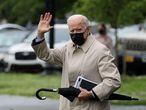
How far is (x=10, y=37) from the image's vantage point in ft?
94.3

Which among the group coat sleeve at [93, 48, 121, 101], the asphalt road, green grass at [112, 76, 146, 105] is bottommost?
green grass at [112, 76, 146, 105]

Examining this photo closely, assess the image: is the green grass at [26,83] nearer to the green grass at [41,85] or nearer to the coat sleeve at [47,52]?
the green grass at [41,85]

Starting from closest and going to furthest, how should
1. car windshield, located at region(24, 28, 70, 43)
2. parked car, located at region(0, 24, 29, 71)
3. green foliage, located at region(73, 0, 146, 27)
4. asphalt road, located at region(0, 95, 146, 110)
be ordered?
asphalt road, located at region(0, 95, 146, 110) < green foliage, located at region(73, 0, 146, 27) < car windshield, located at region(24, 28, 70, 43) < parked car, located at region(0, 24, 29, 71)

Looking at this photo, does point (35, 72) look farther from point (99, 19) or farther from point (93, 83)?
point (93, 83)

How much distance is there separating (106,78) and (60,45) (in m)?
17.6

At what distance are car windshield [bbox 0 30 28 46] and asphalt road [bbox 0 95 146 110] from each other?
37.6ft

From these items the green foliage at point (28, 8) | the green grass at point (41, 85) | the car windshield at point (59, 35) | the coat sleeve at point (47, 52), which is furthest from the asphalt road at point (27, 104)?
the green foliage at point (28, 8)

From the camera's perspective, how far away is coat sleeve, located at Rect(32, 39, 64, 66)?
7008 mm

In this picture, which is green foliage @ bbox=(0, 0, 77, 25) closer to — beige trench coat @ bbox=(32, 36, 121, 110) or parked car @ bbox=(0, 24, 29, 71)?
parked car @ bbox=(0, 24, 29, 71)

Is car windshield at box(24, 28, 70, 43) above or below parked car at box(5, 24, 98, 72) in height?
above

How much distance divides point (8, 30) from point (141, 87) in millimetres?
13196

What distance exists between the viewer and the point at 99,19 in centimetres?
2031

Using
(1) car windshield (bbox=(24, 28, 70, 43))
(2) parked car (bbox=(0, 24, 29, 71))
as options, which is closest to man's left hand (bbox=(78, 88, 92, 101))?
(1) car windshield (bbox=(24, 28, 70, 43))

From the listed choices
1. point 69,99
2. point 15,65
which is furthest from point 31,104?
point 15,65
